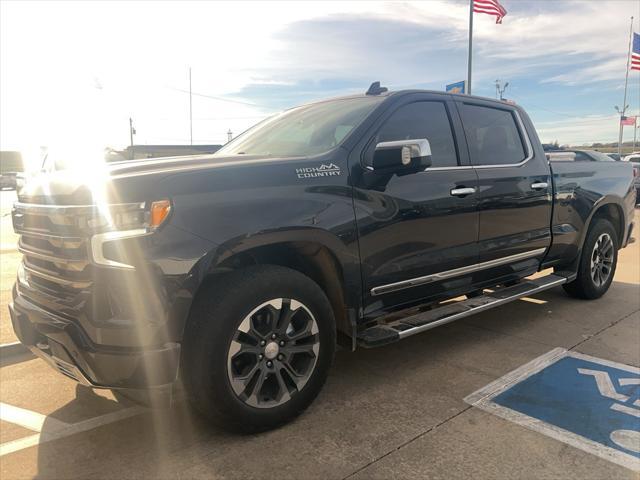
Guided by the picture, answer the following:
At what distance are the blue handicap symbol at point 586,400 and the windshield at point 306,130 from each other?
1985 mm

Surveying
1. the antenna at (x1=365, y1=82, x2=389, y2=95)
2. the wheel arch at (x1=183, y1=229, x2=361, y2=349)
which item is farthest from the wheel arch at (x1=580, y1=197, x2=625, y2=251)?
the wheel arch at (x1=183, y1=229, x2=361, y2=349)

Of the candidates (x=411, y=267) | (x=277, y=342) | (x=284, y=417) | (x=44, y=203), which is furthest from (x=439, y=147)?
(x=44, y=203)

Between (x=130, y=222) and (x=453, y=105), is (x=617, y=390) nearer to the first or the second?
(x=453, y=105)

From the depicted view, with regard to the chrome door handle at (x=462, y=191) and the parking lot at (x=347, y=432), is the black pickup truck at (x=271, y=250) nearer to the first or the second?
the chrome door handle at (x=462, y=191)

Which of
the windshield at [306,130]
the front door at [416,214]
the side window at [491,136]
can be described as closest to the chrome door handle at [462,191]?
the front door at [416,214]

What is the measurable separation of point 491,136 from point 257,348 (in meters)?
2.80

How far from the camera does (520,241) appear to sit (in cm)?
435

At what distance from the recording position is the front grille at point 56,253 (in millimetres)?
2369

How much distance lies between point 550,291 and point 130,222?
519 cm

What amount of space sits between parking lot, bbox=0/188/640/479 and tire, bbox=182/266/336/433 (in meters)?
0.20

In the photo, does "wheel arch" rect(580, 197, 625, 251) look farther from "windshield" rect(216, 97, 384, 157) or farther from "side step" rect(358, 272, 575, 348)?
"windshield" rect(216, 97, 384, 157)

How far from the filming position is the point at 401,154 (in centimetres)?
304

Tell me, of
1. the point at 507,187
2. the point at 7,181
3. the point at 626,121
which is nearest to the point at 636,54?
the point at 626,121

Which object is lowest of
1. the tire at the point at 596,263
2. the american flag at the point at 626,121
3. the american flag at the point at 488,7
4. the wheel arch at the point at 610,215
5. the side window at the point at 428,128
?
the tire at the point at 596,263
